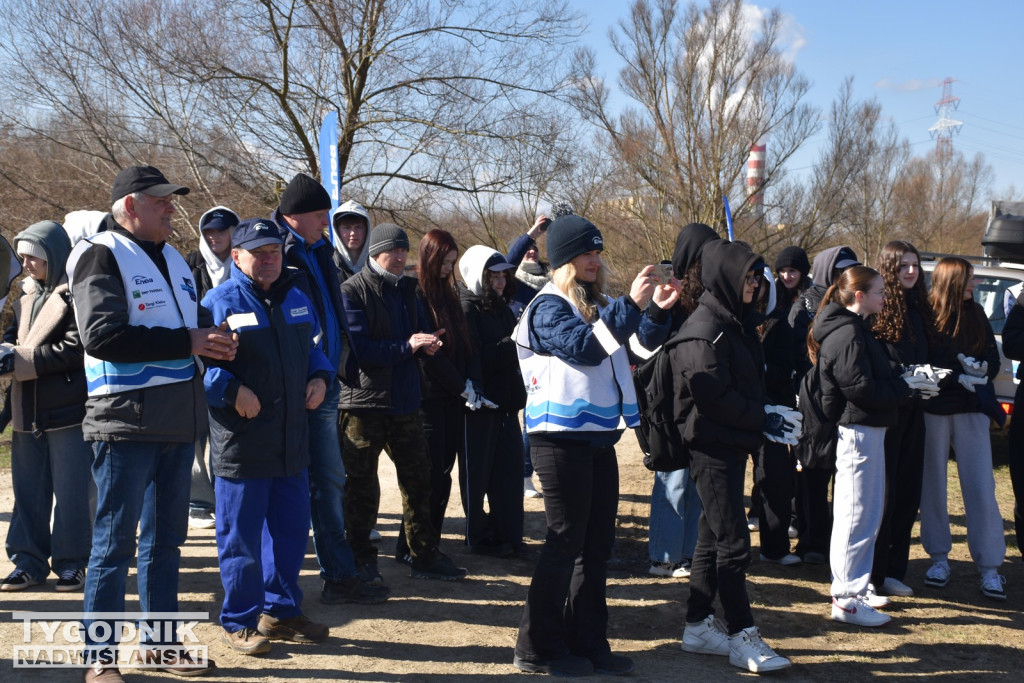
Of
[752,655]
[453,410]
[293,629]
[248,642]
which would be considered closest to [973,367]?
[752,655]

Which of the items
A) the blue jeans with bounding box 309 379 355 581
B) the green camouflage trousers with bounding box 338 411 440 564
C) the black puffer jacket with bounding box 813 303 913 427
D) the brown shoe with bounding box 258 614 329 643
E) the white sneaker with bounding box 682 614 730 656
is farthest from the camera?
the green camouflage trousers with bounding box 338 411 440 564

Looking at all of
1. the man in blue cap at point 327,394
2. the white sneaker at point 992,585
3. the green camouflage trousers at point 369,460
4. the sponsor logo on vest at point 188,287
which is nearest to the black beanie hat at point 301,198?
the man in blue cap at point 327,394

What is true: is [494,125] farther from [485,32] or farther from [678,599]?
[678,599]

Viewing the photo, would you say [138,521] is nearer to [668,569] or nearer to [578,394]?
[578,394]

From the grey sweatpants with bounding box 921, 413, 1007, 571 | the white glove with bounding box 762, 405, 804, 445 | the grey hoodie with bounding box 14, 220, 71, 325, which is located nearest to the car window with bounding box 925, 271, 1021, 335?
the grey sweatpants with bounding box 921, 413, 1007, 571

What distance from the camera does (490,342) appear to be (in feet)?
19.8

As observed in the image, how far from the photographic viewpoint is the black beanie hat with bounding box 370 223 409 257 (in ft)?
17.1

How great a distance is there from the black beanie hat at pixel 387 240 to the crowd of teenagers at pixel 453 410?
15 mm

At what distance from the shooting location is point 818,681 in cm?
427

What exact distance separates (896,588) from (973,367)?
1.41 meters

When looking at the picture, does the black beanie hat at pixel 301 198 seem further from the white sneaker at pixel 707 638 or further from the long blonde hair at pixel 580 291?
the white sneaker at pixel 707 638

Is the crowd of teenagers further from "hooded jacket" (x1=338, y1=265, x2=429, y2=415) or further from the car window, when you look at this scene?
the car window

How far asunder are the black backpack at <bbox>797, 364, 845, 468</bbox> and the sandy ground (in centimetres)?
89

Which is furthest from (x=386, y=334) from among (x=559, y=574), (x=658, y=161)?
(x=658, y=161)
